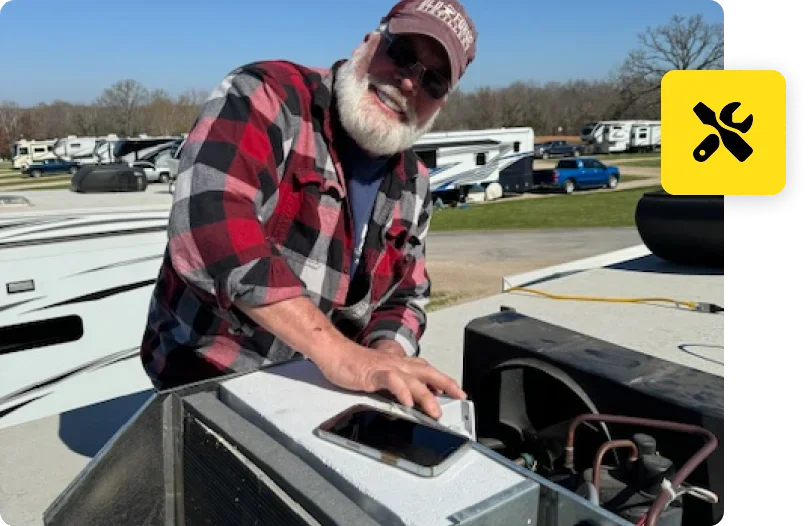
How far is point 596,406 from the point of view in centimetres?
145

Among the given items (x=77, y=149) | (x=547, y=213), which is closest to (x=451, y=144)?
(x=547, y=213)

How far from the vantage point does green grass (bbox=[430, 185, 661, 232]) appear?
16594mm

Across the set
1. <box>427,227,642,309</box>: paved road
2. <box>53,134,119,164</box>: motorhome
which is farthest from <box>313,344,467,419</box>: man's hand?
<box>53,134,119,164</box>: motorhome

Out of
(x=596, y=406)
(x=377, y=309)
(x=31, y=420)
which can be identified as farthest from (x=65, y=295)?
(x=596, y=406)

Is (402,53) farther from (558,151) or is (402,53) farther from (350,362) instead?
(558,151)

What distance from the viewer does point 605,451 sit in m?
1.25

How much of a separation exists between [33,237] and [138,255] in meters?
0.50

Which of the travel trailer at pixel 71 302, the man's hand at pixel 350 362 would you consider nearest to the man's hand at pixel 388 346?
the man's hand at pixel 350 362

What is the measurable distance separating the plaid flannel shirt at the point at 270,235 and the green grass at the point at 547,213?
1439 centimetres

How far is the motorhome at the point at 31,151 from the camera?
39338 mm

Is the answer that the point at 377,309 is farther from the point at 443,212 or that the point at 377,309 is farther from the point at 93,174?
the point at 443,212

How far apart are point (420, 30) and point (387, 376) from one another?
734 mm

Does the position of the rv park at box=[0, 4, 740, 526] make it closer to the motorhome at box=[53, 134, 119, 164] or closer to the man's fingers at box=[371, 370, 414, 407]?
the man's fingers at box=[371, 370, 414, 407]

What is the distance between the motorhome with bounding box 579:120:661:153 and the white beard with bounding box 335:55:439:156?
40.6m
